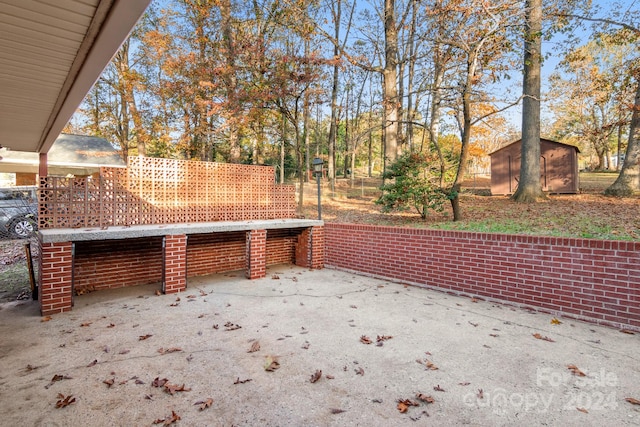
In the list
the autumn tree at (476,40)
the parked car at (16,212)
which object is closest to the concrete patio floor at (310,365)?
the autumn tree at (476,40)

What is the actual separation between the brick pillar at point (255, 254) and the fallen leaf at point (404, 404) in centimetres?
448

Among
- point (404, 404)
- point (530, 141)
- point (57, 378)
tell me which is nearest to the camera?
point (404, 404)

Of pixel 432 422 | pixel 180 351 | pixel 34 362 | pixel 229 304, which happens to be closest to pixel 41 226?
pixel 34 362

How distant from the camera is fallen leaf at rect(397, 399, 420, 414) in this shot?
2.38 m

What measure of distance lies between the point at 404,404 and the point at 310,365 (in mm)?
958

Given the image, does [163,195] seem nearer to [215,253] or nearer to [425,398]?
[215,253]

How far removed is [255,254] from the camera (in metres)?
6.55

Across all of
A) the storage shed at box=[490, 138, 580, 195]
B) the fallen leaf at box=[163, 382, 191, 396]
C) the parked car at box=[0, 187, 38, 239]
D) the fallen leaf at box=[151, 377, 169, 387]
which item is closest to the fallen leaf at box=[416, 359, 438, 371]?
the fallen leaf at box=[163, 382, 191, 396]

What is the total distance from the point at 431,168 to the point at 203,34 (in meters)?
10.2

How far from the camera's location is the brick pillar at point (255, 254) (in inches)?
255

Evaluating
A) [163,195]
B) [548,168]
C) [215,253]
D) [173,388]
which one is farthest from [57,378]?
[548,168]

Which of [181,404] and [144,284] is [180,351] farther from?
[144,284]

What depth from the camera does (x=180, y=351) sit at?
3.35 m

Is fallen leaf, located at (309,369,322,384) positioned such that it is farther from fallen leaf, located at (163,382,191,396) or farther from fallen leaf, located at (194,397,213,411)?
fallen leaf, located at (163,382,191,396)
